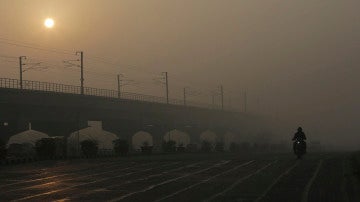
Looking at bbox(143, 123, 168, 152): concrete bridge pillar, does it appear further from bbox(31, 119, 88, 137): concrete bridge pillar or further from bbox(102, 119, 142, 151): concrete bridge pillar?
bbox(31, 119, 88, 137): concrete bridge pillar

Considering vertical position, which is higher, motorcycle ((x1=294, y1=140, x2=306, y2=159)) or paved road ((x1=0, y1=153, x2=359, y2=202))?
motorcycle ((x1=294, y1=140, x2=306, y2=159))

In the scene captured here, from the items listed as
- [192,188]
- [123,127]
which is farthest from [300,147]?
A: [123,127]

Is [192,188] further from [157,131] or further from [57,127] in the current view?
[157,131]

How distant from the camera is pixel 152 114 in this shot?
11631 cm

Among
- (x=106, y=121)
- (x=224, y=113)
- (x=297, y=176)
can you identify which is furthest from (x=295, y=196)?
(x=224, y=113)

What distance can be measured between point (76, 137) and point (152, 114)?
41827 mm

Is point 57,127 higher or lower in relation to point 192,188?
higher

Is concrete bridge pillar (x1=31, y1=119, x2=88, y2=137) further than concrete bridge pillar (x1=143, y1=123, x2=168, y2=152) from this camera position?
No

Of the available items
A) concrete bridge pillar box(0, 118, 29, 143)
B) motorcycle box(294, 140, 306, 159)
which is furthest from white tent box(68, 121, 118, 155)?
motorcycle box(294, 140, 306, 159)

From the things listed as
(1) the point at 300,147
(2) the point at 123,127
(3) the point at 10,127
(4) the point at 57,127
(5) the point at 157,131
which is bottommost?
(1) the point at 300,147

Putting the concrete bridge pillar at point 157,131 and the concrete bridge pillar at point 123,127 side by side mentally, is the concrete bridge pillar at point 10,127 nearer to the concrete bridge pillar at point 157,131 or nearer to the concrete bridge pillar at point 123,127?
the concrete bridge pillar at point 123,127

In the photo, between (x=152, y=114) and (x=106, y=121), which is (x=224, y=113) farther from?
(x=106, y=121)

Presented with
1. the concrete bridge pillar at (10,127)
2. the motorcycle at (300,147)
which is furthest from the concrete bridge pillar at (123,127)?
the motorcycle at (300,147)

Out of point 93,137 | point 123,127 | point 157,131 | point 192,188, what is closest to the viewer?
point 192,188
